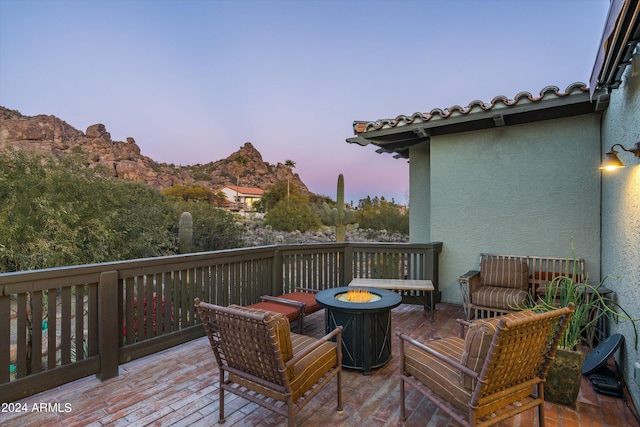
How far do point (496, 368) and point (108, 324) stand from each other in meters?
2.97

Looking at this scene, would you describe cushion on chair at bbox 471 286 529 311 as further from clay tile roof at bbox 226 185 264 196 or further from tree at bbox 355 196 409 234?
clay tile roof at bbox 226 185 264 196

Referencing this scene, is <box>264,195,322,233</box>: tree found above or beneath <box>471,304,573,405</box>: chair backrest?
above

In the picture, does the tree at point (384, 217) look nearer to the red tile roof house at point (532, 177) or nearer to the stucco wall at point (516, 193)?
the red tile roof house at point (532, 177)

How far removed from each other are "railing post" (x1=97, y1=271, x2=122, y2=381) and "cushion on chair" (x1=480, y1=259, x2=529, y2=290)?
446 centimetres

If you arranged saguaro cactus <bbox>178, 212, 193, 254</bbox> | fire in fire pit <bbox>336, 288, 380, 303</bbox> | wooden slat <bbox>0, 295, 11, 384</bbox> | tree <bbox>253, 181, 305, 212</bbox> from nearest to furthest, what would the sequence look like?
wooden slat <bbox>0, 295, 11, 384</bbox> → fire in fire pit <bbox>336, 288, 380, 303</bbox> → saguaro cactus <bbox>178, 212, 193, 254</bbox> → tree <bbox>253, 181, 305, 212</bbox>

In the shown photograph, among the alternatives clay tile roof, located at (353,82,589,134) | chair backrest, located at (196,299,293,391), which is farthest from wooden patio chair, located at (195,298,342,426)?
clay tile roof, located at (353,82,589,134)

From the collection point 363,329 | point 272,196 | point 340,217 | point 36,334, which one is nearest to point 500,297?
point 363,329

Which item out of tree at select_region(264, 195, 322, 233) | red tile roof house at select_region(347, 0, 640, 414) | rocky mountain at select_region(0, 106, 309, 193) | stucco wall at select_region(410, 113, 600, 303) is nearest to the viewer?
red tile roof house at select_region(347, 0, 640, 414)


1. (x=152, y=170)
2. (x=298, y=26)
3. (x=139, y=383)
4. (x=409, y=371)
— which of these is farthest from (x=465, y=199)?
(x=152, y=170)

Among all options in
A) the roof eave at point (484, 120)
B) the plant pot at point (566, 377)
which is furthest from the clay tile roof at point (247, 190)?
the plant pot at point (566, 377)

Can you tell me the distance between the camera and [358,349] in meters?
2.84

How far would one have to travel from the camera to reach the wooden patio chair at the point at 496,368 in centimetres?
154

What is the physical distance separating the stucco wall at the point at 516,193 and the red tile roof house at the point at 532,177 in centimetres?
1

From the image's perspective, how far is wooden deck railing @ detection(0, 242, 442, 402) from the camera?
2324 millimetres
